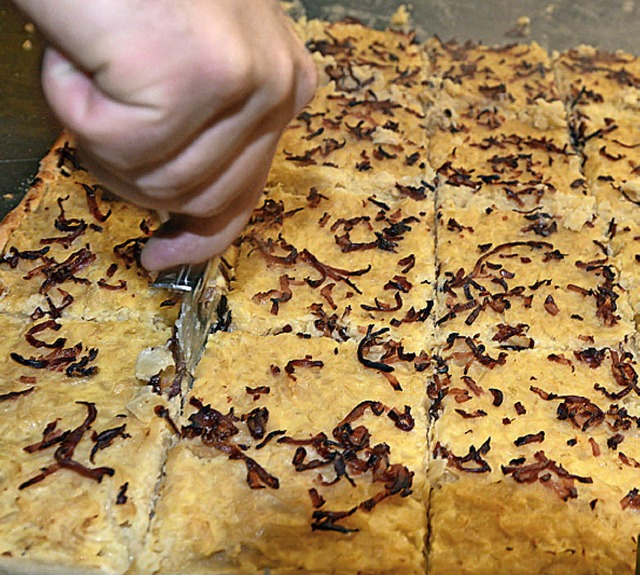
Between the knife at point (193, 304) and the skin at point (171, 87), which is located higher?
the skin at point (171, 87)

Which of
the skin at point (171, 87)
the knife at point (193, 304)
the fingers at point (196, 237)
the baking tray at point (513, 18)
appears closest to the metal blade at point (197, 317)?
the knife at point (193, 304)

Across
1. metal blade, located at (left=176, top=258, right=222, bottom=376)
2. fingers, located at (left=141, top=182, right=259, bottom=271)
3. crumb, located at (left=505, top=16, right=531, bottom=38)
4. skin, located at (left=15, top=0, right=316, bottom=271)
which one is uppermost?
skin, located at (left=15, top=0, right=316, bottom=271)

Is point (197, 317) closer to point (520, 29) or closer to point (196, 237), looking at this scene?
point (196, 237)

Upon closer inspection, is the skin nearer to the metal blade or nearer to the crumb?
the metal blade

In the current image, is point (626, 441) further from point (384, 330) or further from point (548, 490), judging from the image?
point (384, 330)

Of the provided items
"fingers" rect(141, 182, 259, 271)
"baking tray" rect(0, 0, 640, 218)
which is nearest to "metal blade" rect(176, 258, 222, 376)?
"fingers" rect(141, 182, 259, 271)

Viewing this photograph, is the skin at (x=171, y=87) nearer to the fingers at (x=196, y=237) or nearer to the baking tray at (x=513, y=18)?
the fingers at (x=196, y=237)

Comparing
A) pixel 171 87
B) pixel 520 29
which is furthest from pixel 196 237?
pixel 520 29

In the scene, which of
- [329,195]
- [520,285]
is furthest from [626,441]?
[329,195]

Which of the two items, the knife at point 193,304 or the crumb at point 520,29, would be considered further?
the crumb at point 520,29
